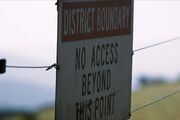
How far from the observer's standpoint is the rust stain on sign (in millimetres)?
4754

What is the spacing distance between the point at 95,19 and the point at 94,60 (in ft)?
0.92

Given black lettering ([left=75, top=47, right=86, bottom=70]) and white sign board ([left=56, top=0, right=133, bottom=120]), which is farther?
black lettering ([left=75, top=47, right=86, bottom=70])

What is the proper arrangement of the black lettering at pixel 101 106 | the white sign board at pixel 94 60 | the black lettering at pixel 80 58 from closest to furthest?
the white sign board at pixel 94 60
the black lettering at pixel 80 58
the black lettering at pixel 101 106

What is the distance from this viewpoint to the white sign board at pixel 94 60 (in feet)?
15.6

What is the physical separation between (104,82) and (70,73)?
560 mm

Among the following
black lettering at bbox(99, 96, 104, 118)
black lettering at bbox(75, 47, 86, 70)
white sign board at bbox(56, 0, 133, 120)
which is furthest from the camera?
black lettering at bbox(99, 96, 104, 118)

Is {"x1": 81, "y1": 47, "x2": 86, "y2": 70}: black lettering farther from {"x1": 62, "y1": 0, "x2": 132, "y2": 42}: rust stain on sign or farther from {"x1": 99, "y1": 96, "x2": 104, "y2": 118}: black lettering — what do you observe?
{"x1": 99, "y1": 96, "x2": 104, "y2": 118}: black lettering

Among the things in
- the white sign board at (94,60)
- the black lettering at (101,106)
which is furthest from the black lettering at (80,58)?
the black lettering at (101,106)

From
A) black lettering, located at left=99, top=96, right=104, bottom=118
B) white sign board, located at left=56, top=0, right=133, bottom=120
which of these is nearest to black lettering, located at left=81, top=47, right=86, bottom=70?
white sign board, located at left=56, top=0, right=133, bottom=120

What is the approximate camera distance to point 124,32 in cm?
553

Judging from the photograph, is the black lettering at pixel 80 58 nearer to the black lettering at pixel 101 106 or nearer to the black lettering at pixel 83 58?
the black lettering at pixel 83 58

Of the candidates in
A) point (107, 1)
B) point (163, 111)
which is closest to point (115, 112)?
point (107, 1)

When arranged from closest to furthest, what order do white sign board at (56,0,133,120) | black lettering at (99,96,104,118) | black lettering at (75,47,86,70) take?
1. white sign board at (56,0,133,120)
2. black lettering at (75,47,86,70)
3. black lettering at (99,96,104,118)

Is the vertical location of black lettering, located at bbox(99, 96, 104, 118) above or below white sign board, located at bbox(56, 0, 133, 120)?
below
